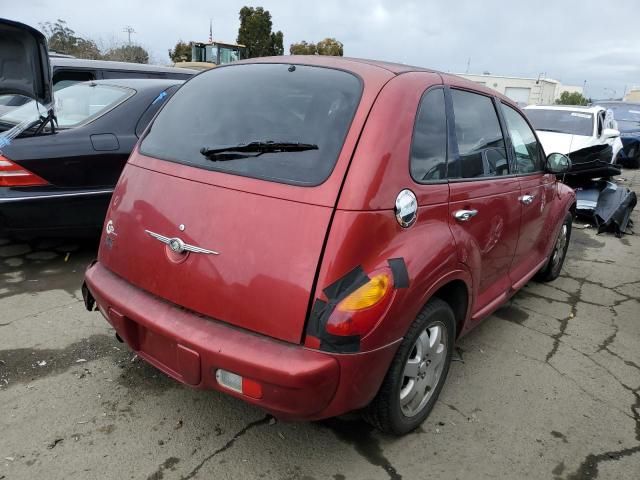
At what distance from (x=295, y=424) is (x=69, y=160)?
279 cm

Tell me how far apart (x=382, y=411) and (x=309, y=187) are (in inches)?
42.5

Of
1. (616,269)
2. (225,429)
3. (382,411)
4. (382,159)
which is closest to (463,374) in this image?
(382,411)

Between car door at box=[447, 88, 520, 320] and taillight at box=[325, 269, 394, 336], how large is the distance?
0.63 m

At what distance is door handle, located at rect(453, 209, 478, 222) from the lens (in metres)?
2.43

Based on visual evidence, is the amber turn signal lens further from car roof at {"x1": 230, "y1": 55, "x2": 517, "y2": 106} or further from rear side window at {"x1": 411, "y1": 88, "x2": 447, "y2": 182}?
car roof at {"x1": 230, "y1": 55, "x2": 517, "y2": 106}

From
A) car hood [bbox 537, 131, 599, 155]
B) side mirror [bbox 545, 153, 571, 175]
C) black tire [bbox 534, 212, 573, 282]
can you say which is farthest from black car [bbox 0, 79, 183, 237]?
car hood [bbox 537, 131, 599, 155]

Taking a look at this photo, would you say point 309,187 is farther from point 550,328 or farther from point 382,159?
point 550,328

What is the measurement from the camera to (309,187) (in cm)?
197

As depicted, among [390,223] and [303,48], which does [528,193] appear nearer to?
[390,223]

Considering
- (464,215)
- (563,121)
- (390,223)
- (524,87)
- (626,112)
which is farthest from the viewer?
(524,87)

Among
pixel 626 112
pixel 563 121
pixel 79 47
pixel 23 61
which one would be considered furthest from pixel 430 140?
pixel 79 47

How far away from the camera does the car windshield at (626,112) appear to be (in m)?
14.5

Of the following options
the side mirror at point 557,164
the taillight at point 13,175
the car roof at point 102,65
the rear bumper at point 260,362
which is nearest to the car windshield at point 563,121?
the side mirror at point 557,164

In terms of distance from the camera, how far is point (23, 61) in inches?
127
